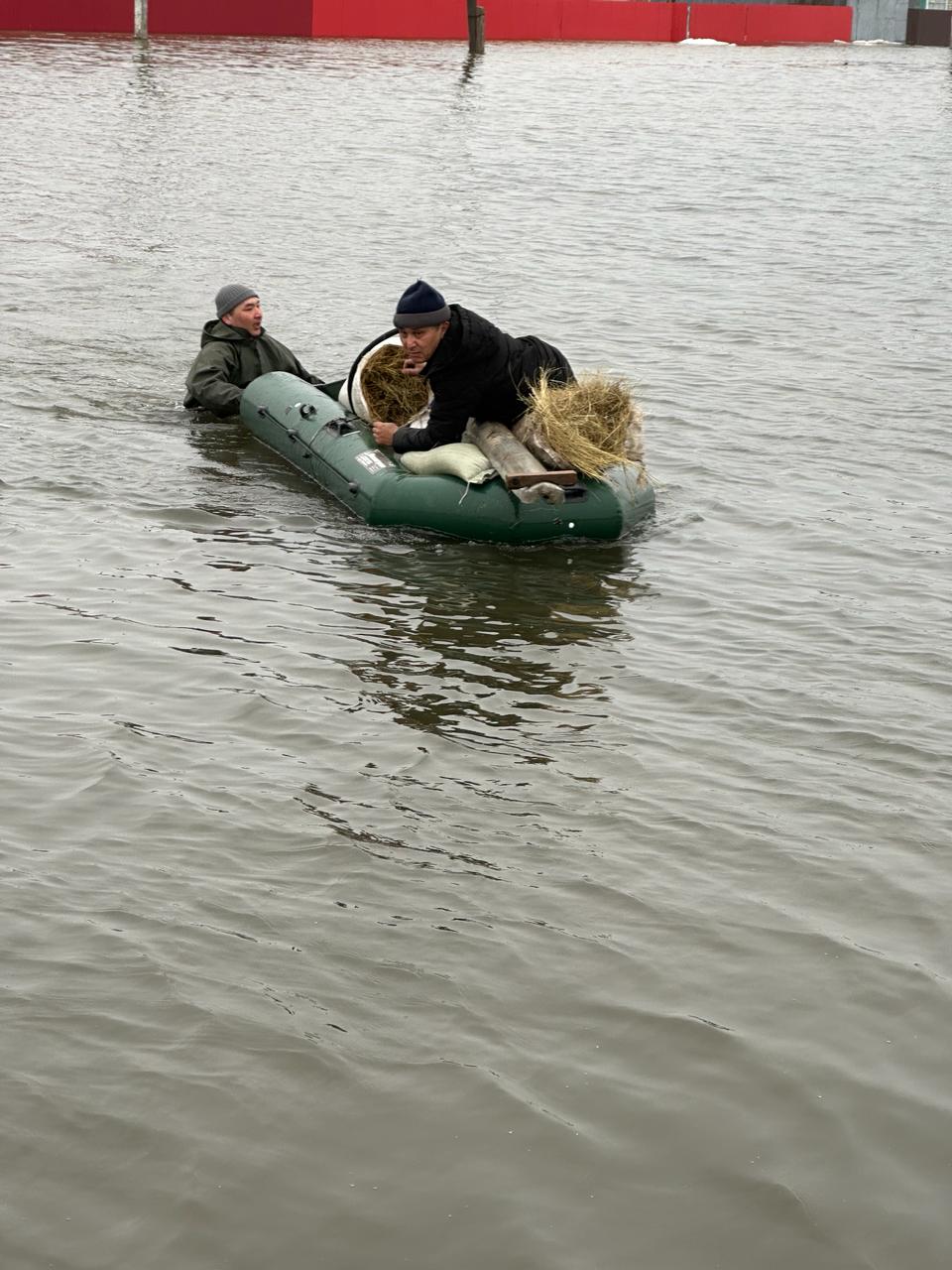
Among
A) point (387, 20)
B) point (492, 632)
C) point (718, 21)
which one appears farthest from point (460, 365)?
point (718, 21)

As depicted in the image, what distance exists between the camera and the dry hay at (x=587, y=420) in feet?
30.7

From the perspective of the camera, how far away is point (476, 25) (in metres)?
43.8

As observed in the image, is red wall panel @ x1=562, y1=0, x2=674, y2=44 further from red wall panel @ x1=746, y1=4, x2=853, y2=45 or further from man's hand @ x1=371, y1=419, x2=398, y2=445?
man's hand @ x1=371, y1=419, x2=398, y2=445

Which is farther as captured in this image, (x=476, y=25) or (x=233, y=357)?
(x=476, y=25)

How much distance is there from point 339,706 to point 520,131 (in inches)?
1105

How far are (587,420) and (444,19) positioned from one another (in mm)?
44007

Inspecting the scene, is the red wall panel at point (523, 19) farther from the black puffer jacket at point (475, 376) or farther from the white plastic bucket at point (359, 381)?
the black puffer jacket at point (475, 376)

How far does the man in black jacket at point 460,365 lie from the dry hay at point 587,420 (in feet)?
0.45

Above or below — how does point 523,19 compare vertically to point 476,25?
above

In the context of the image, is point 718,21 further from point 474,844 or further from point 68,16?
point 474,844

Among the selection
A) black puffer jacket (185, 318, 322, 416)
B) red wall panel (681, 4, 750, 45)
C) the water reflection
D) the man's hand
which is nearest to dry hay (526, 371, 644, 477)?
the water reflection

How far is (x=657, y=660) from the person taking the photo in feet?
25.9

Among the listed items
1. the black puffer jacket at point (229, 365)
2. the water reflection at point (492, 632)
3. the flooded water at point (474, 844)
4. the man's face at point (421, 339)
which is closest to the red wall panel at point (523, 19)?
the flooded water at point (474, 844)

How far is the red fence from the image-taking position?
41812 mm
